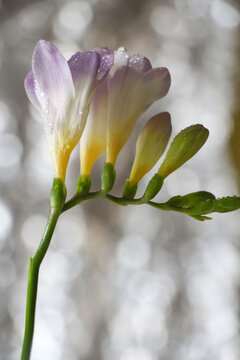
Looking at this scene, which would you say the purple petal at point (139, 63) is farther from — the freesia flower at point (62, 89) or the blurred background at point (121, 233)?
the blurred background at point (121, 233)

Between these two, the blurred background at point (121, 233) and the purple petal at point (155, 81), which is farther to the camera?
the blurred background at point (121, 233)

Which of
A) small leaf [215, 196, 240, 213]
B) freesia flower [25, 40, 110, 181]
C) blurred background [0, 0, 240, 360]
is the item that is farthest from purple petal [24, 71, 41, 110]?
blurred background [0, 0, 240, 360]

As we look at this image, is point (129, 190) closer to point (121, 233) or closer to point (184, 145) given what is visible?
point (184, 145)

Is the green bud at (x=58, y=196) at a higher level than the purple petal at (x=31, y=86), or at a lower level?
lower

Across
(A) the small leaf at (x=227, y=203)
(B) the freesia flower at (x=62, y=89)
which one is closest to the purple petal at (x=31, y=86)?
(B) the freesia flower at (x=62, y=89)

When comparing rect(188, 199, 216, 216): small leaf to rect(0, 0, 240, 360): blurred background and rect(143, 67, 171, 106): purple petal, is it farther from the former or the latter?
rect(0, 0, 240, 360): blurred background

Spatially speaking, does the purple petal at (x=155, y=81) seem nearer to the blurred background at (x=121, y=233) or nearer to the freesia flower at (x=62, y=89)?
the freesia flower at (x=62, y=89)

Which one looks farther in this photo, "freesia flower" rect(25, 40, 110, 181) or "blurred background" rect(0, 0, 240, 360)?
"blurred background" rect(0, 0, 240, 360)

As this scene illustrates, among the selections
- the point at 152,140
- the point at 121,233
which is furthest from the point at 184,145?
the point at 121,233

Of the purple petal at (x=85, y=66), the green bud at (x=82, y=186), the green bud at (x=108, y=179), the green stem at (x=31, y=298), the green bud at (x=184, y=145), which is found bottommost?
A: the green stem at (x=31, y=298)
